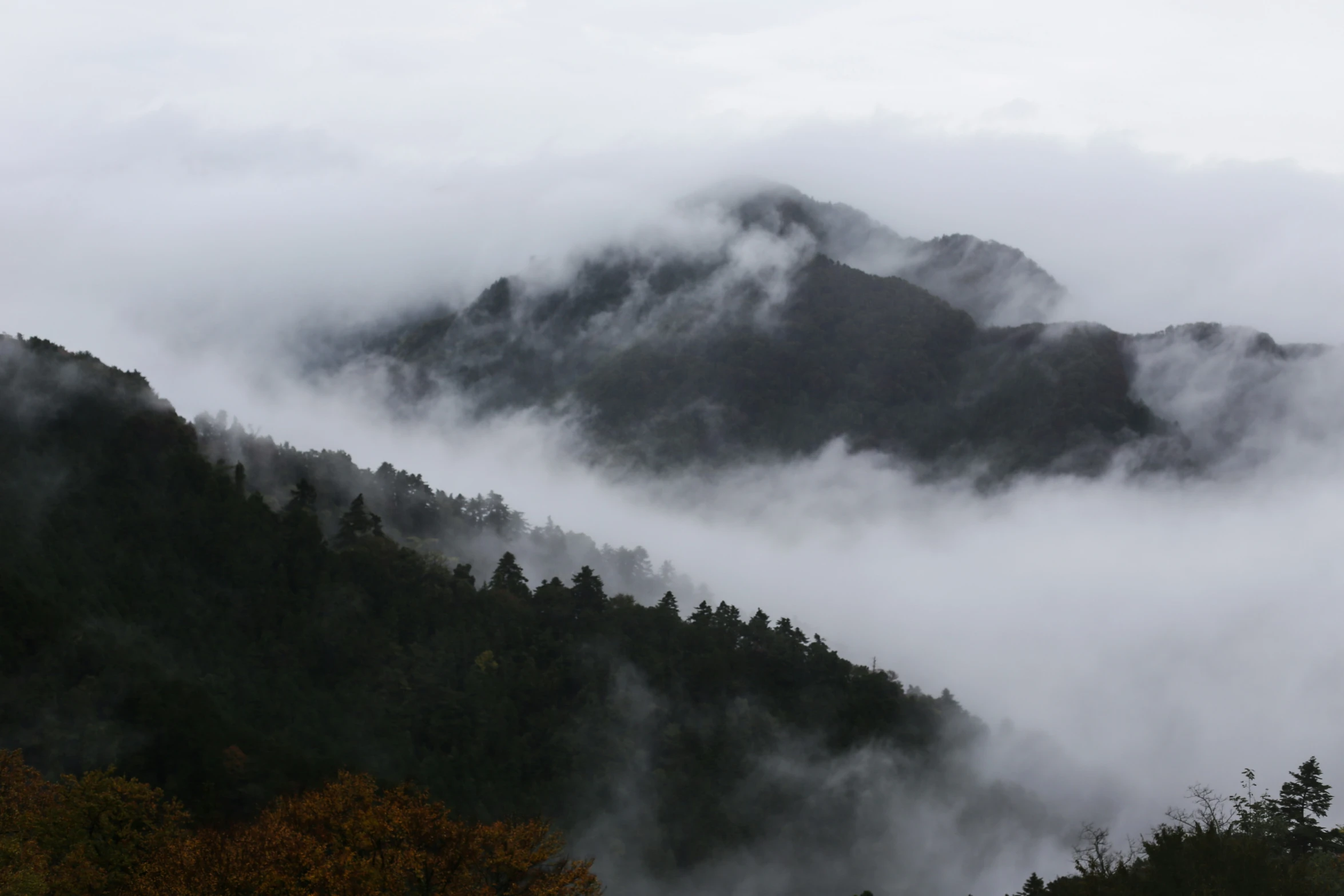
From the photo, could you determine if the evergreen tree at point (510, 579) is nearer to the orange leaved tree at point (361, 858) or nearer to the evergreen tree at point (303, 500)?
the evergreen tree at point (303, 500)

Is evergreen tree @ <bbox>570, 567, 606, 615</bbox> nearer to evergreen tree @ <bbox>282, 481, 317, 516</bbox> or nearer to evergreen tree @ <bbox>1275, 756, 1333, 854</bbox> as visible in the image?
evergreen tree @ <bbox>282, 481, 317, 516</bbox>

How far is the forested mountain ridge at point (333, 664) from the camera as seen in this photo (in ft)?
340

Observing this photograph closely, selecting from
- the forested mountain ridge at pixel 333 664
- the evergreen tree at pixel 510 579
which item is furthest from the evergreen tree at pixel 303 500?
the evergreen tree at pixel 510 579

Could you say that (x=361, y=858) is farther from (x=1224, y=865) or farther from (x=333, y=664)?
(x=333, y=664)

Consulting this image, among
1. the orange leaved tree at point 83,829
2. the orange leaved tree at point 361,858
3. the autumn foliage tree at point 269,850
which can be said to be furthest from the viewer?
the orange leaved tree at point 83,829

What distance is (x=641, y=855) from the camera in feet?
425

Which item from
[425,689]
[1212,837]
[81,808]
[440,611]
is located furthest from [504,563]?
[1212,837]

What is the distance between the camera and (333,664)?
131m

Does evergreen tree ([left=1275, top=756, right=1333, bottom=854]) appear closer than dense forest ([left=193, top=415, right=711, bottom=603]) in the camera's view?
Yes

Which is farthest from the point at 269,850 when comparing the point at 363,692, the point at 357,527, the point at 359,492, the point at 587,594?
the point at 359,492

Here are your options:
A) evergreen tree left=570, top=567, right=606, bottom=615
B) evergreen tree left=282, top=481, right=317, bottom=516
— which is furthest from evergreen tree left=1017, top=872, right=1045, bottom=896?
evergreen tree left=282, top=481, right=317, bottom=516

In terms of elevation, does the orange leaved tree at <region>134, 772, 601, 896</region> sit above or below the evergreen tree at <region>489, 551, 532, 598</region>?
below

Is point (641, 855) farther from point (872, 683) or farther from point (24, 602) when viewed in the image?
point (24, 602)

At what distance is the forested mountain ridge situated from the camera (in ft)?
340
